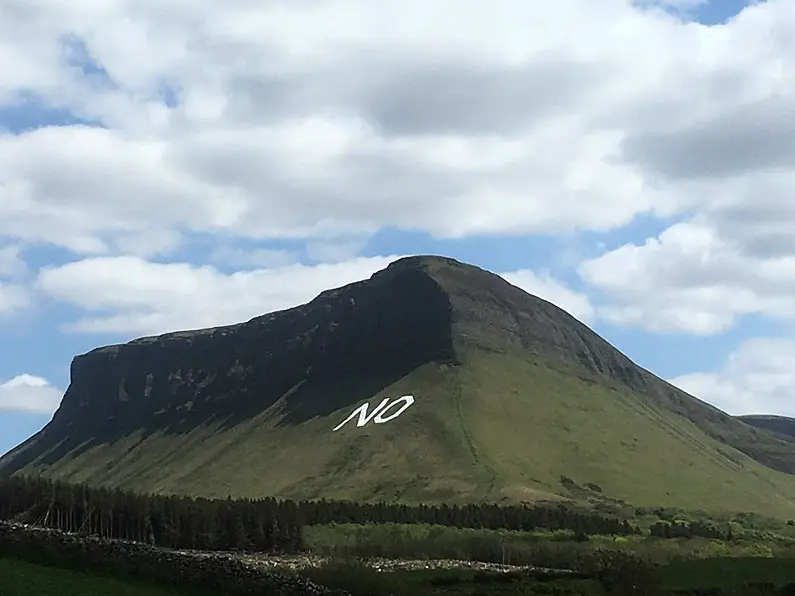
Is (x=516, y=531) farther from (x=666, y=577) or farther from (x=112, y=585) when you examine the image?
(x=112, y=585)

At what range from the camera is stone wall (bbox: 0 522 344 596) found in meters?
60.1

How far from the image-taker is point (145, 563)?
63.2m

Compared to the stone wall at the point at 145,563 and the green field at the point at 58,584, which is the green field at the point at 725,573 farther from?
the green field at the point at 58,584

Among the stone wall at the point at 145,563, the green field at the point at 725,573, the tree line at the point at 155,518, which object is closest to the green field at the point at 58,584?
the stone wall at the point at 145,563

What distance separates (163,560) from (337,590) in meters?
10.6

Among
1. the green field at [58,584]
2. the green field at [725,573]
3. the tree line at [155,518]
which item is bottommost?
the green field at [725,573]

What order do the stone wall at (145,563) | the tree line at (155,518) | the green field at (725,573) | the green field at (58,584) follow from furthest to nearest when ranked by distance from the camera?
the tree line at (155,518) < the green field at (725,573) < the stone wall at (145,563) < the green field at (58,584)

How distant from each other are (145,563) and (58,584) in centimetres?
966

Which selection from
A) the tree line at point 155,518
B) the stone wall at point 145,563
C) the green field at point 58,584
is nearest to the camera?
the green field at point 58,584

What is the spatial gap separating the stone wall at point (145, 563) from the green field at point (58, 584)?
195 centimetres

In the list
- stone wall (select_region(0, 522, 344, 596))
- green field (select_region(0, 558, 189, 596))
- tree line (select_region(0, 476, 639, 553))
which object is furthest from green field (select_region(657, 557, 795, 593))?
tree line (select_region(0, 476, 639, 553))

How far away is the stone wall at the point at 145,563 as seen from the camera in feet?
197

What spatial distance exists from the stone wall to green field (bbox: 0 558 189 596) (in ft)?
6.39

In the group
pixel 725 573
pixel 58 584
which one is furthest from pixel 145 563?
pixel 725 573
